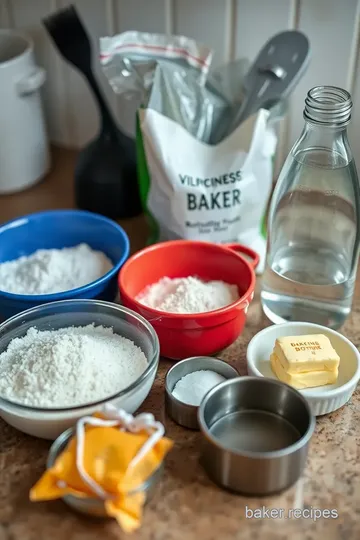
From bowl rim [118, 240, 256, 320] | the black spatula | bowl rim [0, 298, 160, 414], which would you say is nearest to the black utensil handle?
the black spatula

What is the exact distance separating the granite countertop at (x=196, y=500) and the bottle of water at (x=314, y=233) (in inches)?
6.2

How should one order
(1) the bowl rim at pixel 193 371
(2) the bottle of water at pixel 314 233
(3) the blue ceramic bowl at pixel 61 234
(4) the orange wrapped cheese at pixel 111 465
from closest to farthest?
(4) the orange wrapped cheese at pixel 111 465 → (1) the bowl rim at pixel 193 371 → (2) the bottle of water at pixel 314 233 → (3) the blue ceramic bowl at pixel 61 234

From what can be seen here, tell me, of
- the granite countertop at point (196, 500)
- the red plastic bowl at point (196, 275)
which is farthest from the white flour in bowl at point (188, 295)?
the granite countertop at point (196, 500)

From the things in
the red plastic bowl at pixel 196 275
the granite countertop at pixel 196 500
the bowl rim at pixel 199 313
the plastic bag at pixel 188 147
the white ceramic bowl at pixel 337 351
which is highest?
the plastic bag at pixel 188 147

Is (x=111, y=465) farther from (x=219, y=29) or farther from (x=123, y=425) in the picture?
(x=219, y=29)

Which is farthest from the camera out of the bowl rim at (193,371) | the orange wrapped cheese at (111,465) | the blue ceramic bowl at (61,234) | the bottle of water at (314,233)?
the blue ceramic bowl at (61,234)

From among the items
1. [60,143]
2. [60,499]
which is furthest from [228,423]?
[60,143]

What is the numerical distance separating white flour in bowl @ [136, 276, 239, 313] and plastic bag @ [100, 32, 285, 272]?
0.33 feet

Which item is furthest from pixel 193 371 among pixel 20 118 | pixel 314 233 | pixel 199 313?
pixel 20 118

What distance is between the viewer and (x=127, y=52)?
0.93 metres

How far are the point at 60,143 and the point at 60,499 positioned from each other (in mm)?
795

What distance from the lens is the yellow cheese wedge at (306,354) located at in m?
0.71

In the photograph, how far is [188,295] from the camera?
83 cm

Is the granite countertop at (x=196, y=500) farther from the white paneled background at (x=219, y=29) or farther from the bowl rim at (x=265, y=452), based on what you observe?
the white paneled background at (x=219, y=29)
